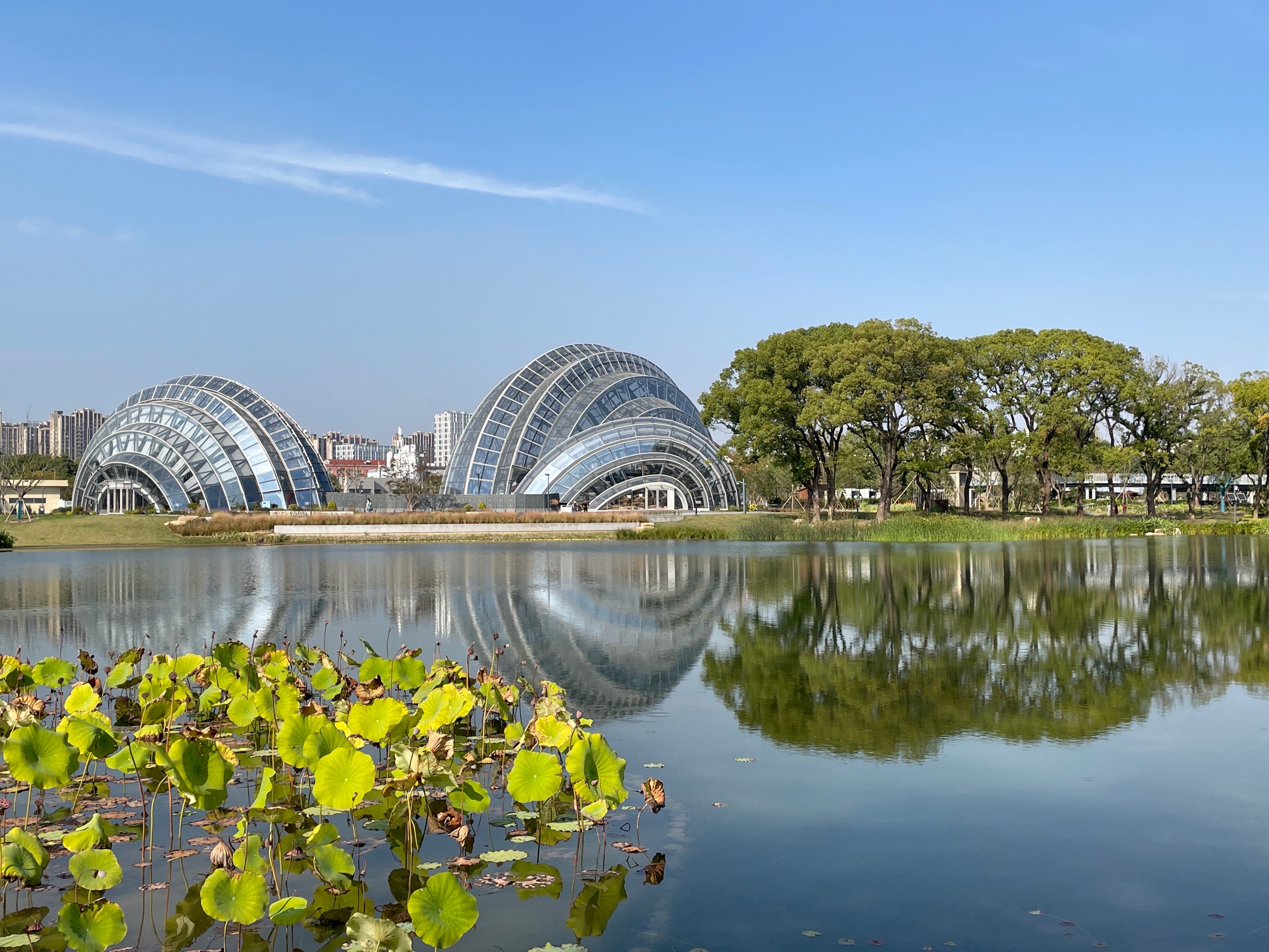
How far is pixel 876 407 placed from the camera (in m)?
50.5

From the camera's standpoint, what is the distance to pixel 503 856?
605 cm

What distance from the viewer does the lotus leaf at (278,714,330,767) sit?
251 inches

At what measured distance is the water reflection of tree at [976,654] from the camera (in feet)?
30.8

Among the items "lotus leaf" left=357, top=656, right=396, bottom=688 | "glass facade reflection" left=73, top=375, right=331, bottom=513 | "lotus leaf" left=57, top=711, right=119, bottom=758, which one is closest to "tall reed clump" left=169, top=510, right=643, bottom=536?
"glass facade reflection" left=73, top=375, right=331, bottom=513

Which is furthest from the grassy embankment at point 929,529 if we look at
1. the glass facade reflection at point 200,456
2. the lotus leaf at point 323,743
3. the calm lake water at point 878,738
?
the lotus leaf at point 323,743

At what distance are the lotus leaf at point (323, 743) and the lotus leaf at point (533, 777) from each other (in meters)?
1.04

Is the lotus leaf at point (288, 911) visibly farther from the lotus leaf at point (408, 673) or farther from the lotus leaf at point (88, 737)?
the lotus leaf at point (408, 673)

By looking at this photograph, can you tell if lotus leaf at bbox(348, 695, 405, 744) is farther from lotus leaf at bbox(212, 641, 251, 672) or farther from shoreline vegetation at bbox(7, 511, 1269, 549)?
shoreline vegetation at bbox(7, 511, 1269, 549)

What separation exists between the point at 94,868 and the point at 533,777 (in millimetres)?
2428

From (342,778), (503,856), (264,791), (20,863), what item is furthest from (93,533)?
(503,856)

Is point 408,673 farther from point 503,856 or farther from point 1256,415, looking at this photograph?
point 1256,415

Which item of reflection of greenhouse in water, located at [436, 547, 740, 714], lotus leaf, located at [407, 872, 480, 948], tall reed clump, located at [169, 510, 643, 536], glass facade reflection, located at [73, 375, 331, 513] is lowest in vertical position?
reflection of greenhouse in water, located at [436, 547, 740, 714]

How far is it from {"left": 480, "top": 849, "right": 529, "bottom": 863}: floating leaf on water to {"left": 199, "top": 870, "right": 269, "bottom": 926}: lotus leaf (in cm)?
145

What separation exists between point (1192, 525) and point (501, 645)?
5286cm
